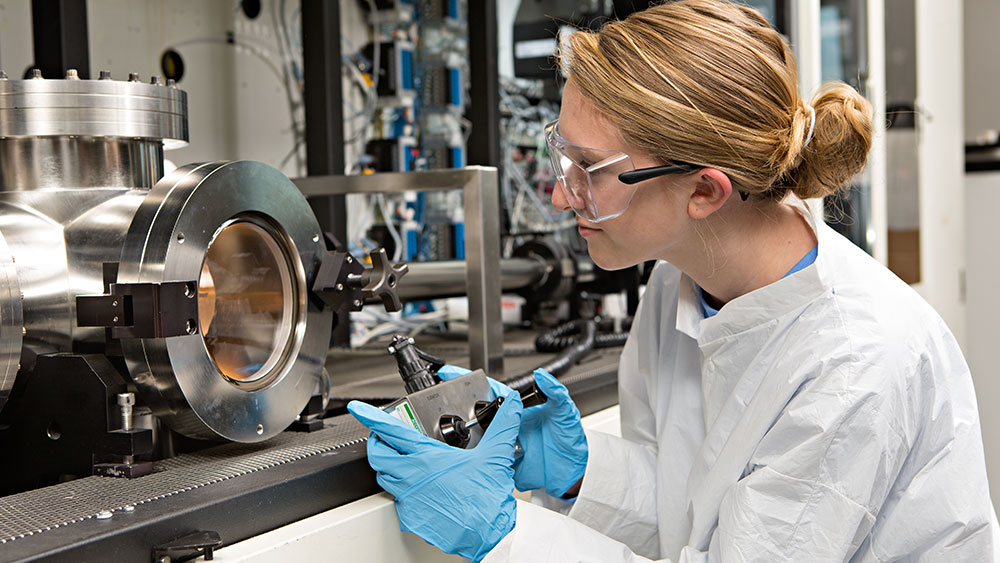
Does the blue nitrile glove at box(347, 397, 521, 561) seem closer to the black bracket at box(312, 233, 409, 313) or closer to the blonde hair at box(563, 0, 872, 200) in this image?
the black bracket at box(312, 233, 409, 313)

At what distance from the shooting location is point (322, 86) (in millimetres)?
1794

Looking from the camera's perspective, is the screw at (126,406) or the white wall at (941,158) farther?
the white wall at (941,158)

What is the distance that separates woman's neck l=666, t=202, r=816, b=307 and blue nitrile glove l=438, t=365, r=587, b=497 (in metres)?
0.24

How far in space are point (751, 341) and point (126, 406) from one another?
680mm

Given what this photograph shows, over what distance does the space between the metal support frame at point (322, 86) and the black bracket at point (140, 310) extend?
3.07ft

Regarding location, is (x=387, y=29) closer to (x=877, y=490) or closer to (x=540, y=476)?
(x=540, y=476)

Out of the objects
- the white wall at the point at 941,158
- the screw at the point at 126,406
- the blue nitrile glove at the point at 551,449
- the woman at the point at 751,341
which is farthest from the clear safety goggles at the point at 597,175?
the white wall at the point at 941,158

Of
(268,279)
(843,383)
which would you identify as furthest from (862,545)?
(268,279)

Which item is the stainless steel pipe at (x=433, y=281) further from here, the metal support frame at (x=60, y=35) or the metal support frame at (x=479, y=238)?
the metal support frame at (x=60, y=35)

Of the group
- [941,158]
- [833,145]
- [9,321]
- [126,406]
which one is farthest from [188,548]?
[941,158]

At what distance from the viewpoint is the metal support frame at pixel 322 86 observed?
177cm

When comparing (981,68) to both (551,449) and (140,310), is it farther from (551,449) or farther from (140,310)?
(140,310)

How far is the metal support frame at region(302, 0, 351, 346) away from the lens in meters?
1.77

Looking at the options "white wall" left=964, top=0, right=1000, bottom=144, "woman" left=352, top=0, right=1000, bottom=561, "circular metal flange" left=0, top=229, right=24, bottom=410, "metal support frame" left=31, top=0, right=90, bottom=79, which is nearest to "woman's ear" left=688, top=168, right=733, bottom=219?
"woman" left=352, top=0, right=1000, bottom=561
